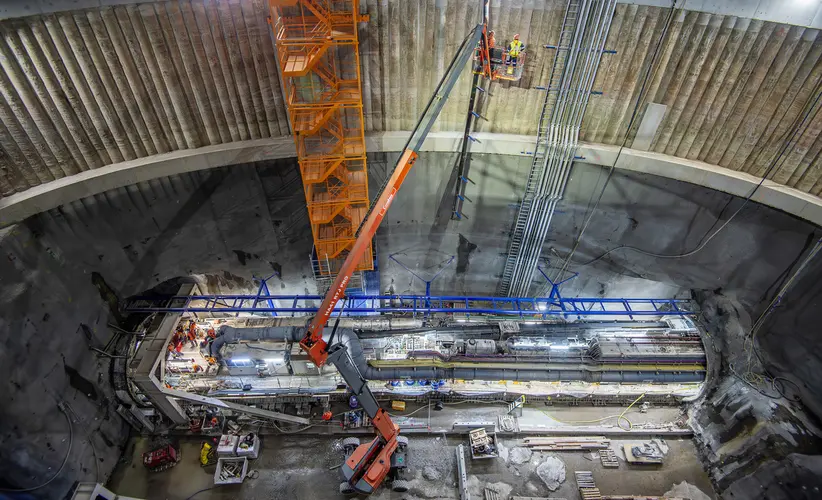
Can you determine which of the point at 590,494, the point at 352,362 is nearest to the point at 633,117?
the point at 352,362

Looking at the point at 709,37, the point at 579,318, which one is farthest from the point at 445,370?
the point at 709,37

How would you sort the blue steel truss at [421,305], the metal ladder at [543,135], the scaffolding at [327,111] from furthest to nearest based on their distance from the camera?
the blue steel truss at [421,305] < the metal ladder at [543,135] < the scaffolding at [327,111]

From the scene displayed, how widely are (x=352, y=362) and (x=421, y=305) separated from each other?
14.2 feet

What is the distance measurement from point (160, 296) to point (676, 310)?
1810cm

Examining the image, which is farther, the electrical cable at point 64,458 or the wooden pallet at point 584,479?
the wooden pallet at point 584,479

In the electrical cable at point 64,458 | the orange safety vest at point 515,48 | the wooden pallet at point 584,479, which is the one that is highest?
the orange safety vest at point 515,48

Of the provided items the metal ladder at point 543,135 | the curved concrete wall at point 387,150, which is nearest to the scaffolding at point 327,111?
the curved concrete wall at point 387,150

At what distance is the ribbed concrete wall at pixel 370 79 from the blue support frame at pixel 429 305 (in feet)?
16.8

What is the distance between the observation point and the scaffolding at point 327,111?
35.8ft

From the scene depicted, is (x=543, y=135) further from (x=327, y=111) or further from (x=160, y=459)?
(x=160, y=459)

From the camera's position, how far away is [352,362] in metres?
13.5

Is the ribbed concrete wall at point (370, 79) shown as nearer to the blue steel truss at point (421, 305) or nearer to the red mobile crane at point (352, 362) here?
the red mobile crane at point (352, 362)

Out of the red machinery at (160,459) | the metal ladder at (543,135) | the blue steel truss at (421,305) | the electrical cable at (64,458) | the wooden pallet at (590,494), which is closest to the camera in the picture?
the electrical cable at (64,458)

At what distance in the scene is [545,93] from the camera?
13.6 metres
